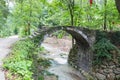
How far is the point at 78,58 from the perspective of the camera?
54.5 feet

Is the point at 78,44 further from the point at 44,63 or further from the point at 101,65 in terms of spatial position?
the point at 44,63

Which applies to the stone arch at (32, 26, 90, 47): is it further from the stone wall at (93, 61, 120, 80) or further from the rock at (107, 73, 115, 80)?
the rock at (107, 73, 115, 80)

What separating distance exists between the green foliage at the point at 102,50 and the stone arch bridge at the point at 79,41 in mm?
429

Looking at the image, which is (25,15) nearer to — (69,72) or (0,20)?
(0,20)

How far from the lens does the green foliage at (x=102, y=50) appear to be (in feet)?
47.1

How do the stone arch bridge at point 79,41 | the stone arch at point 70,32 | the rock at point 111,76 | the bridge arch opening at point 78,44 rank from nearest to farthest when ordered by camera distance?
the stone arch at point 70,32, the stone arch bridge at point 79,41, the bridge arch opening at point 78,44, the rock at point 111,76

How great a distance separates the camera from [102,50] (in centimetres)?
1439

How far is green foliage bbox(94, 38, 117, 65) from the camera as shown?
565 inches

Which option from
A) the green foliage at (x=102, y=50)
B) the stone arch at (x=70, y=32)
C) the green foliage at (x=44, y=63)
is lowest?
the green foliage at (x=44, y=63)

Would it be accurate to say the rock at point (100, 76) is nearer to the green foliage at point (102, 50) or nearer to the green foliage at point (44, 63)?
the green foliage at point (102, 50)

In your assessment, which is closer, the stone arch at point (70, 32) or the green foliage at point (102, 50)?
the stone arch at point (70, 32)

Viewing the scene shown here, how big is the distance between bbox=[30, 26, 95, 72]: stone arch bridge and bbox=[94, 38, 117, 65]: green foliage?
429mm

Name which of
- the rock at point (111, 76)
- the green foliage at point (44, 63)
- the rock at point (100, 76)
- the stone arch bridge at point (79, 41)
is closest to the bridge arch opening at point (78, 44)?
the stone arch bridge at point (79, 41)

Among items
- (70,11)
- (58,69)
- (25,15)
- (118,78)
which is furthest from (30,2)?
(118,78)
